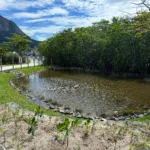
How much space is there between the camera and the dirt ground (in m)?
6.85

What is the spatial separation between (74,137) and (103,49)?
38318 millimetres

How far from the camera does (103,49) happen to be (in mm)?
44625

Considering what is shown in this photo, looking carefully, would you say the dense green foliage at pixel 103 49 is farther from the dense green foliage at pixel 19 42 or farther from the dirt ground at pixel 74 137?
the dirt ground at pixel 74 137

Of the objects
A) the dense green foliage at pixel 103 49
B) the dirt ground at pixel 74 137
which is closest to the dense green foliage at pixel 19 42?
the dense green foliage at pixel 103 49

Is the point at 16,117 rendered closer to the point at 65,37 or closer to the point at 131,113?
the point at 131,113

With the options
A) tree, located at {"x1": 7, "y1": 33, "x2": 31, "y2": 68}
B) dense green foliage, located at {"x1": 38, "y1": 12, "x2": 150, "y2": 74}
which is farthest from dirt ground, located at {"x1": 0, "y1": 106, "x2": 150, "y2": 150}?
tree, located at {"x1": 7, "y1": 33, "x2": 31, "y2": 68}

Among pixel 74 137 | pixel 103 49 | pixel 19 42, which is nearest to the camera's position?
pixel 74 137

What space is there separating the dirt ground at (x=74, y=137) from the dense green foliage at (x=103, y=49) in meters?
21.1

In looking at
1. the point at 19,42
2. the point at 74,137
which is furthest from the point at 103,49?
the point at 74,137

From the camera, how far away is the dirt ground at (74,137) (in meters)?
6.85

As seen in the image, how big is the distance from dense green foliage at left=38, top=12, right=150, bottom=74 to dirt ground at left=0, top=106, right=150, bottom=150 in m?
21.1

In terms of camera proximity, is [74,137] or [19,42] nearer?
[74,137]

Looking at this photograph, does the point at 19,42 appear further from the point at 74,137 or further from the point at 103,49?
the point at 74,137

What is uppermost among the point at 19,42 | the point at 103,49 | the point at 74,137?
the point at 19,42
